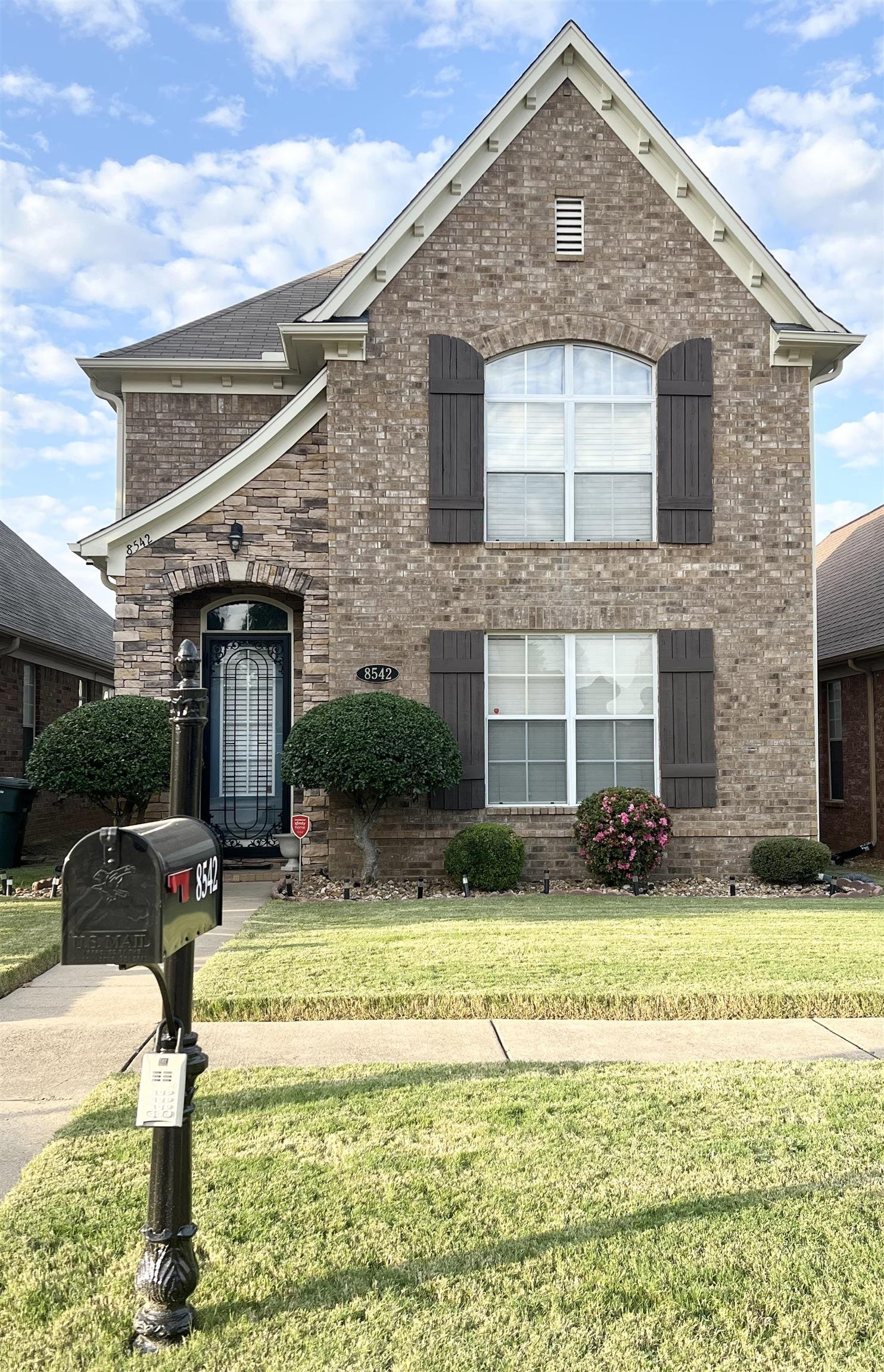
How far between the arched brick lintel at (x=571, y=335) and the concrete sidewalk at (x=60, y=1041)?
24.2ft

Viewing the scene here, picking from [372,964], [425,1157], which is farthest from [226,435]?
[425,1157]

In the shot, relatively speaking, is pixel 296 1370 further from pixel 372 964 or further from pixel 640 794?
pixel 640 794

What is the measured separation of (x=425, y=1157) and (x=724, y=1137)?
109 centimetres

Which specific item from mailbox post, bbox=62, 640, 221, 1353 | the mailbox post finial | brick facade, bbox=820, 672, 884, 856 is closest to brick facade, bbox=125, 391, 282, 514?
brick facade, bbox=820, 672, 884, 856

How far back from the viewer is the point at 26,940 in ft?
23.8

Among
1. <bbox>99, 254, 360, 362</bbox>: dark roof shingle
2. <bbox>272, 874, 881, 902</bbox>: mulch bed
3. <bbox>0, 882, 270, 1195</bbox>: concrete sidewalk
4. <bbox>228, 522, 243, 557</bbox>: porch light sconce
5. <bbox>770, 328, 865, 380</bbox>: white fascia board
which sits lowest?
<bbox>272, 874, 881, 902</bbox>: mulch bed

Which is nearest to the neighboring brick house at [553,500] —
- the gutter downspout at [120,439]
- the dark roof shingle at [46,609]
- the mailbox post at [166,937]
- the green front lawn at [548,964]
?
the gutter downspout at [120,439]

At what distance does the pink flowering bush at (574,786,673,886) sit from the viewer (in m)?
10.7

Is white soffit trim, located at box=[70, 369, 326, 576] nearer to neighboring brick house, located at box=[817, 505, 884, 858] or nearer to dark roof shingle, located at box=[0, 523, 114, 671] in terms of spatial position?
dark roof shingle, located at box=[0, 523, 114, 671]

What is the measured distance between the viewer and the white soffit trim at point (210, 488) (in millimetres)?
11102

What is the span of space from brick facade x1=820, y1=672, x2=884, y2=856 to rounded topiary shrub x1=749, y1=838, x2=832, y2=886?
379 cm

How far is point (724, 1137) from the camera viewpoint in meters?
3.72

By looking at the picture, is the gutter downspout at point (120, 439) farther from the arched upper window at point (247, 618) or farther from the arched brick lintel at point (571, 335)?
the arched brick lintel at point (571, 335)

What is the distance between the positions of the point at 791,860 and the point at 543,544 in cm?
432
